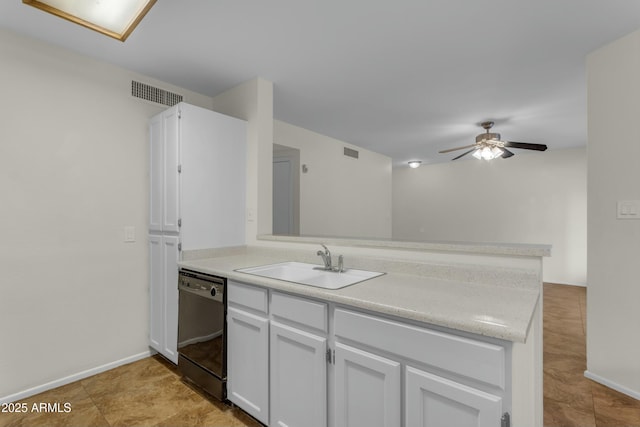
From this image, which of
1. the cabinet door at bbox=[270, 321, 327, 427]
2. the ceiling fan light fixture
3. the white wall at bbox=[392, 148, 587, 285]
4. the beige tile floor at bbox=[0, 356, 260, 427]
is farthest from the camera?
the white wall at bbox=[392, 148, 587, 285]

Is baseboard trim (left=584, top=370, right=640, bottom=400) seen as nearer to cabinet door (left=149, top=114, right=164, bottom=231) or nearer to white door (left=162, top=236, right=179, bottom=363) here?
white door (left=162, top=236, right=179, bottom=363)

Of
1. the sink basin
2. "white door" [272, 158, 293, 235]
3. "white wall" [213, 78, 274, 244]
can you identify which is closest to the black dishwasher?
the sink basin

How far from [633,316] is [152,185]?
3695 mm

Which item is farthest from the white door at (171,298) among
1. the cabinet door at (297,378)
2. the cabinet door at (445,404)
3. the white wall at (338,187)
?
the white wall at (338,187)

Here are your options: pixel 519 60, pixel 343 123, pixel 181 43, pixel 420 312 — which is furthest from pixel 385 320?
pixel 343 123

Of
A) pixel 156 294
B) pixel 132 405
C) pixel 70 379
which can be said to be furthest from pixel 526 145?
pixel 70 379

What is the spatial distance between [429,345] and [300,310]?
2.04ft

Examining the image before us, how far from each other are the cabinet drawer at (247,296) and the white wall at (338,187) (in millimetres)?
2394

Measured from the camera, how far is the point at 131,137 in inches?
98.0

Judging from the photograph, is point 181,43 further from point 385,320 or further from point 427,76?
point 385,320

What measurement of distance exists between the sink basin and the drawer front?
45 cm

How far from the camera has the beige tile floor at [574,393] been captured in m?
1.78

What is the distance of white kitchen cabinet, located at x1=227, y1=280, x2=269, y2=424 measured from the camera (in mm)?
1614

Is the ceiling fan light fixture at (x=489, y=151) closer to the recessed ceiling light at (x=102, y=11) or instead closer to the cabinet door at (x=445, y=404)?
the cabinet door at (x=445, y=404)
